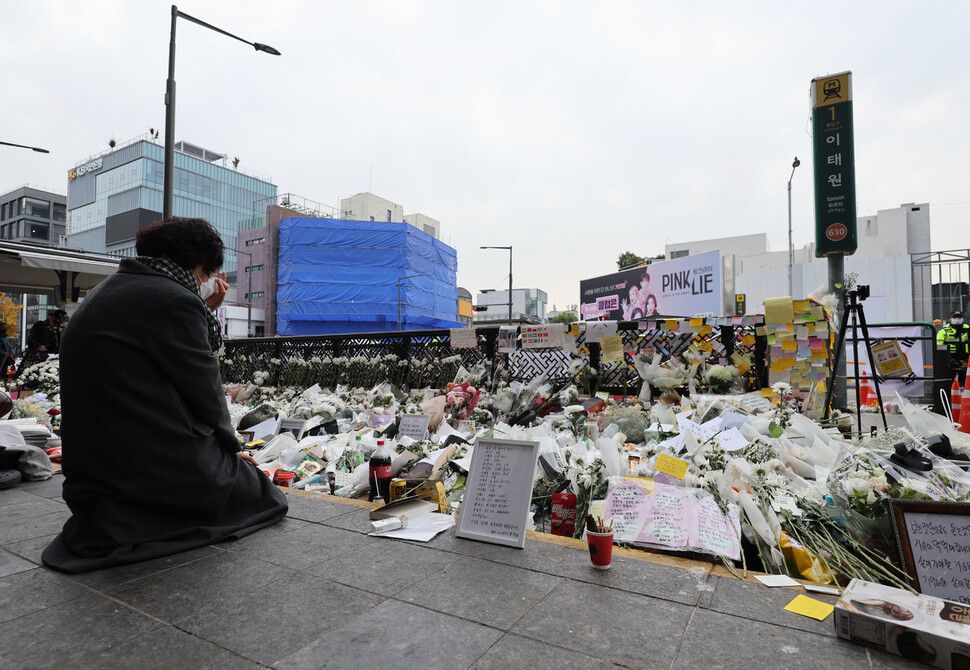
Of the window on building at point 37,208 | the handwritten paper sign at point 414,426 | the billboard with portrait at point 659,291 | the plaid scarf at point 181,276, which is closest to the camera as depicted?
the plaid scarf at point 181,276

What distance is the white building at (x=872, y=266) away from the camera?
2492cm

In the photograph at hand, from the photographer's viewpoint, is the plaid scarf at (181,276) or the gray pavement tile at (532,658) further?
the plaid scarf at (181,276)

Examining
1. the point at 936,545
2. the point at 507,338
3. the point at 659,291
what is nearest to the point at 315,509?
the point at 936,545

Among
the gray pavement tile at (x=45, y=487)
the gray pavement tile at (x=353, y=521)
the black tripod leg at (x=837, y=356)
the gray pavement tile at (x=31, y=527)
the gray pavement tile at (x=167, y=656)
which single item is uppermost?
the black tripod leg at (x=837, y=356)

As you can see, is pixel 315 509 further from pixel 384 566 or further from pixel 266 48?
pixel 266 48

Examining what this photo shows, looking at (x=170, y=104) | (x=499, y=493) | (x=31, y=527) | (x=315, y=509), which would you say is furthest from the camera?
(x=170, y=104)

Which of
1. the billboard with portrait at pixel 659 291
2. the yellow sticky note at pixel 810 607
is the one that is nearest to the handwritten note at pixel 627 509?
the yellow sticky note at pixel 810 607

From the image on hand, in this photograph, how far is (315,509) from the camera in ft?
11.4

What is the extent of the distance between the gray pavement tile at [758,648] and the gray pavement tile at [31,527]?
132 inches

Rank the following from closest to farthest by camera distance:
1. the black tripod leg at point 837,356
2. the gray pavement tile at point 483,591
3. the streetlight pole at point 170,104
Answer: the gray pavement tile at point 483,591
the black tripod leg at point 837,356
the streetlight pole at point 170,104

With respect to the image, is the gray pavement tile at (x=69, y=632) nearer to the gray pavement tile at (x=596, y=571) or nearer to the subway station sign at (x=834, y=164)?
the gray pavement tile at (x=596, y=571)

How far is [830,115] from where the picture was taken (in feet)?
23.6

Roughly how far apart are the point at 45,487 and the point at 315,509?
2.36 m

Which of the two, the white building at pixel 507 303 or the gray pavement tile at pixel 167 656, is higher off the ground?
the white building at pixel 507 303
